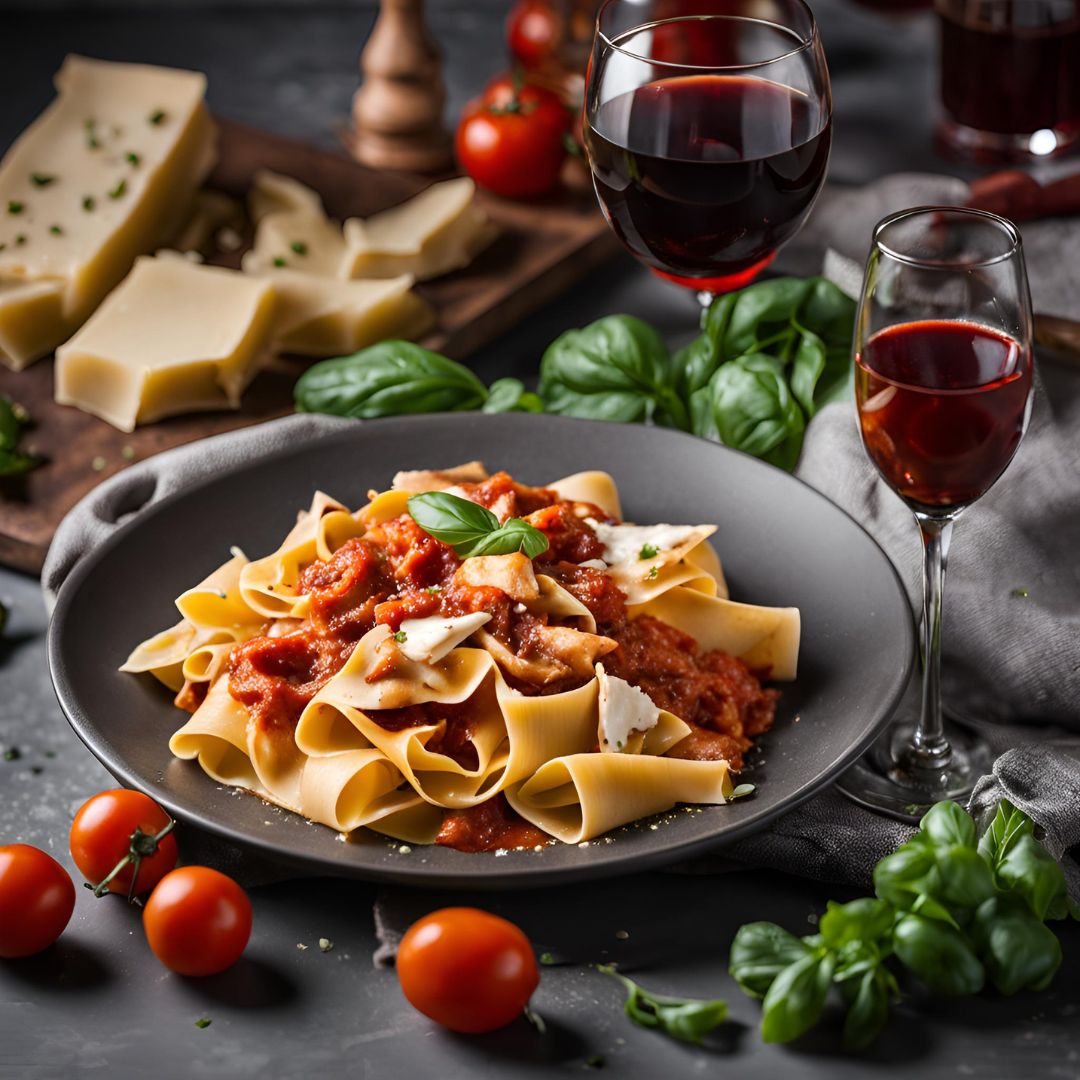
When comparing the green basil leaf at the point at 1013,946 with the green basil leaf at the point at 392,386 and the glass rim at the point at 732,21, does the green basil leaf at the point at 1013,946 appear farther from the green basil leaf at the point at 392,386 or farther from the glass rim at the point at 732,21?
the green basil leaf at the point at 392,386

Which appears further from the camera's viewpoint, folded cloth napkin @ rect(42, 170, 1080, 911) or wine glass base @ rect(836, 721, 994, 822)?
wine glass base @ rect(836, 721, 994, 822)

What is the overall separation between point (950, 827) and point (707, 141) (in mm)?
1547

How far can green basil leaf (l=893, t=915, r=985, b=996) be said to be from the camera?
2527 mm

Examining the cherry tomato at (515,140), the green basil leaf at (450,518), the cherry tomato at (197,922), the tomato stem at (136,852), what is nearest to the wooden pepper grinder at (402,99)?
the cherry tomato at (515,140)

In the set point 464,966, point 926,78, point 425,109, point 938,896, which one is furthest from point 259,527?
point 926,78

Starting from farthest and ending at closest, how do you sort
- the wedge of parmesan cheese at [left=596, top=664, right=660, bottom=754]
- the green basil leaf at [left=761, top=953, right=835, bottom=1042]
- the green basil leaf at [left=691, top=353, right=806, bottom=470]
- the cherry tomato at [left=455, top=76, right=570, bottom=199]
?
the cherry tomato at [left=455, top=76, right=570, bottom=199], the green basil leaf at [left=691, top=353, right=806, bottom=470], the wedge of parmesan cheese at [left=596, top=664, right=660, bottom=754], the green basil leaf at [left=761, top=953, right=835, bottom=1042]

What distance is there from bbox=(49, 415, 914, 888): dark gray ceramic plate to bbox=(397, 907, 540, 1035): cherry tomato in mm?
75

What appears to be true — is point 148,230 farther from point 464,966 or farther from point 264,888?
point 464,966

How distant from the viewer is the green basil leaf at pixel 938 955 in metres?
2.53

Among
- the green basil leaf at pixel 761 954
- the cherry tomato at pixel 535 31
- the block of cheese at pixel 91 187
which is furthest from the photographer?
the cherry tomato at pixel 535 31

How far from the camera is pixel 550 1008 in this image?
2.66 metres

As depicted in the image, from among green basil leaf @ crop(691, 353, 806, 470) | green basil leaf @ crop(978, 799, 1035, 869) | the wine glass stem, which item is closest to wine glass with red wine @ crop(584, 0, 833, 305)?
green basil leaf @ crop(691, 353, 806, 470)

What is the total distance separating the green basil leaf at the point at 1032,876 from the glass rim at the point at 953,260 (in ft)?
3.22

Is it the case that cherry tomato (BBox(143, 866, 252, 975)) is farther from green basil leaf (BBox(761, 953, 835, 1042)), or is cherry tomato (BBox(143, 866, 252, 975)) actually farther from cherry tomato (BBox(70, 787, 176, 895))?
green basil leaf (BBox(761, 953, 835, 1042))
